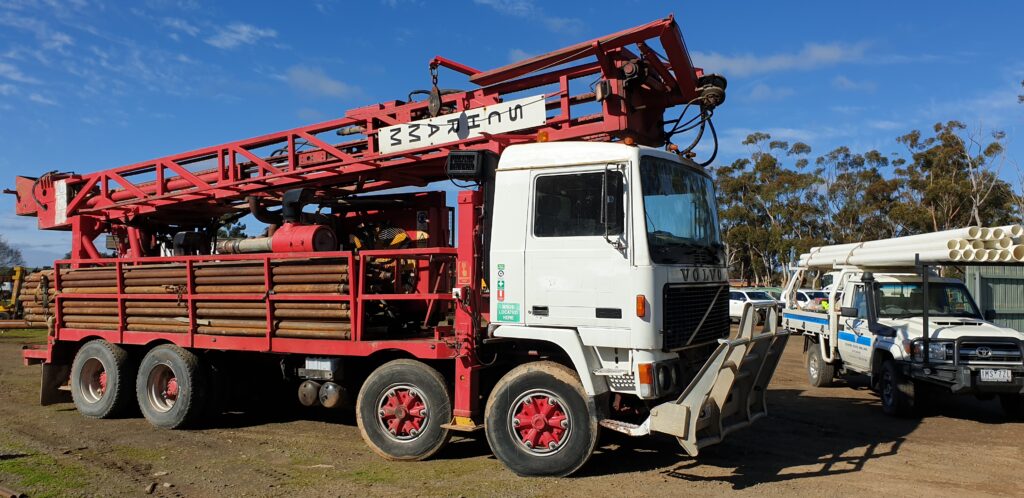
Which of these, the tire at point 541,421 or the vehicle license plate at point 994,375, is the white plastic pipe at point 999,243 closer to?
the vehicle license plate at point 994,375

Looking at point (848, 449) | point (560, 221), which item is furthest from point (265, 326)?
point (848, 449)

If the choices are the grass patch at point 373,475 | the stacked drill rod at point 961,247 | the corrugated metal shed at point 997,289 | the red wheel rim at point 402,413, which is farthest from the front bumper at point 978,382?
the corrugated metal shed at point 997,289

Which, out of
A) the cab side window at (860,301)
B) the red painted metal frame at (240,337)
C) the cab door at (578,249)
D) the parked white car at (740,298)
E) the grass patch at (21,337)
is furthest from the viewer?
the parked white car at (740,298)

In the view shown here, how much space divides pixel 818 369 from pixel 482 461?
7.59 meters

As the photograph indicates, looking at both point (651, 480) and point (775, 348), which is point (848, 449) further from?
point (651, 480)

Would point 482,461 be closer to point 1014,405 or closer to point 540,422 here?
point 540,422

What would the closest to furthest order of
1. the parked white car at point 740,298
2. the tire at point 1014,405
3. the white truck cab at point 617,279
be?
the white truck cab at point 617,279 → the tire at point 1014,405 → the parked white car at point 740,298

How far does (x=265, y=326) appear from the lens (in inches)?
319

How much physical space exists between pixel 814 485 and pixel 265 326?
567 centimetres

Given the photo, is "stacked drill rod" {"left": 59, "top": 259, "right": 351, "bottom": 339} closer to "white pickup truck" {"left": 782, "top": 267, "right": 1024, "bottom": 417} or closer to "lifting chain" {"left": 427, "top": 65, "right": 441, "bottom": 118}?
"lifting chain" {"left": 427, "top": 65, "right": 441, "bottom": 118}

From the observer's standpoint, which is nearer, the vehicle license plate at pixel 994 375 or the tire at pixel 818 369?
the vehicle license plate at pixel 994 375

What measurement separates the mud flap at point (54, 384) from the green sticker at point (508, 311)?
7.22m

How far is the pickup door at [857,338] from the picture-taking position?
34.6 ft

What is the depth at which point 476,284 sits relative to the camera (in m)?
6.87
